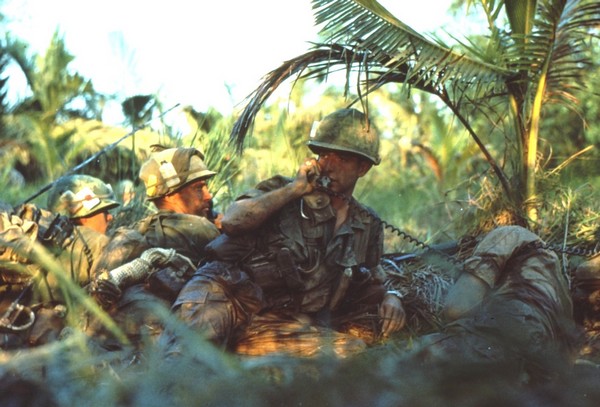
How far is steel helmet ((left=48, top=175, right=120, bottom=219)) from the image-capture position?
7.67 meters

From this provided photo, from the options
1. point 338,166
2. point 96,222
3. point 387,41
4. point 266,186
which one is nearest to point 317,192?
point 338,166

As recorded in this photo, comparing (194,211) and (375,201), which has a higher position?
(194,211)

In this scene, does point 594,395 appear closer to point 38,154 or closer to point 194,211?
point 194,211

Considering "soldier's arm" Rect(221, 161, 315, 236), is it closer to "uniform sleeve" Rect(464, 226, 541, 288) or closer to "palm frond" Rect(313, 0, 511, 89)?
"uniform sleeve" Rect(464, 226, 541, 288)

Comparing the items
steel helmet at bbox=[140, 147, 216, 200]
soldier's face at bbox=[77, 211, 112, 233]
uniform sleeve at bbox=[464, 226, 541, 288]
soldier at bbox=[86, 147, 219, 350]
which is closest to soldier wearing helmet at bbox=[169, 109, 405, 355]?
soldier at bbox=[86, 147, 219, 350]

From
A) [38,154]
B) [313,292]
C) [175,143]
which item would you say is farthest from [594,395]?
[38,154]

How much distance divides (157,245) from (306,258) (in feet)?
4.23

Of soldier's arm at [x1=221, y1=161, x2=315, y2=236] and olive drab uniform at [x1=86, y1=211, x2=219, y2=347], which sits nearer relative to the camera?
olive drab uniform at [x1=86, y1=211, x2=219, y2=347]

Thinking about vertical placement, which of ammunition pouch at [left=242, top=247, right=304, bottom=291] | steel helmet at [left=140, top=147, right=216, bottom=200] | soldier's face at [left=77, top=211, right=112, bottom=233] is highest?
steel helmet at [left=140, top=147, right=216, bottom=200]

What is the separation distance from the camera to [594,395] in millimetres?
920

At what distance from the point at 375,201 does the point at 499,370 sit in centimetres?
1345

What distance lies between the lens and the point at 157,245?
6.67 metres

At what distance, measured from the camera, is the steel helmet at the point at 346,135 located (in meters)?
5.92

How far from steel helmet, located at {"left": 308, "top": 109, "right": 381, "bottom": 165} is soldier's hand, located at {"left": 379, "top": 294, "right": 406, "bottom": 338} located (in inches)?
35.7
